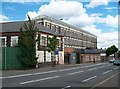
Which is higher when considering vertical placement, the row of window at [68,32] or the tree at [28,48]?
the row of window at [68,32]

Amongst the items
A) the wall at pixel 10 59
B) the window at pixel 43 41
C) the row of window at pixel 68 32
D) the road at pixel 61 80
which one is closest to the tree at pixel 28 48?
the wall at pixel 10 59

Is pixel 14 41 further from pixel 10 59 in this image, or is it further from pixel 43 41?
pixel 10 59

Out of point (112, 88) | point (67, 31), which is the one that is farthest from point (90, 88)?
point (67, 31)

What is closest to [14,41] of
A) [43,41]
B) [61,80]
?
[43,41]

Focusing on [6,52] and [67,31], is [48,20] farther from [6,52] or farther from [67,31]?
[6,52]

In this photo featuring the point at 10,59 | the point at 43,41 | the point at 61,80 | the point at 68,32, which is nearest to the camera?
the point at 61,80

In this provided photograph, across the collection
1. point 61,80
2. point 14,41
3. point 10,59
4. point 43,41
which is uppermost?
point 43,41

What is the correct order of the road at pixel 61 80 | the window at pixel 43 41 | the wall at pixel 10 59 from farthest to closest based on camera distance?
the window at pixel 43 41, the wall at pixel 10 59, the road at pixel 61 80

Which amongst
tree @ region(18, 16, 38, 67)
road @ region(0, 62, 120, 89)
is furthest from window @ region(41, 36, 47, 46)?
road @ region(0, 62, 120, 89)

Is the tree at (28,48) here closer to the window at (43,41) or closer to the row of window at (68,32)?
the window at (43,41)

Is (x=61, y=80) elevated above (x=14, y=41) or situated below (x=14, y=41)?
below

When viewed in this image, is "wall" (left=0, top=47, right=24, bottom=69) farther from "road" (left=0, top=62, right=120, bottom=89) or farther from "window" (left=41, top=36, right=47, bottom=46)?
"road" (left=0, top=62, right=120, bottom=89)

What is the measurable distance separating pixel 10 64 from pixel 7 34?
10852 millimetres

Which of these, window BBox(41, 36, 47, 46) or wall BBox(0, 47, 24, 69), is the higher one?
window BBox(41, 36, 47, 46)
